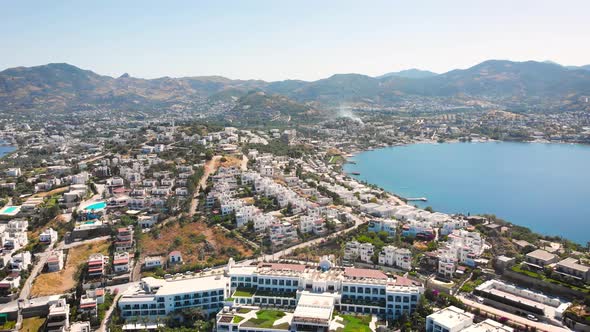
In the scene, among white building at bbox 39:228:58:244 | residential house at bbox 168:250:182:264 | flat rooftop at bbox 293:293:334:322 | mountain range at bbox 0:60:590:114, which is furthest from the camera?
mountain range at bbox 0:60:590:114

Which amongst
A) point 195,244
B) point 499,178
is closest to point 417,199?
point 499,178

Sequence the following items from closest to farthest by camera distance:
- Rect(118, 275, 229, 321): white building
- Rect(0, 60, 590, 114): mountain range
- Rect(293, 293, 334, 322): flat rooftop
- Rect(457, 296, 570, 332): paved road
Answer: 1. Rect(457, 296, 570, 332): paved road
2. Rect(293, 293, 334, 322): flat rooftop
3. Rect(118, 275, 229, 321): white building
4. Rect(0, 60, 590, 114): mountain range

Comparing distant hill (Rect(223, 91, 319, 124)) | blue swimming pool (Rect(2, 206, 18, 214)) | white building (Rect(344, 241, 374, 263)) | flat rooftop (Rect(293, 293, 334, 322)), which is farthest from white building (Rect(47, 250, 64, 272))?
distant hill (Rect(223, 91, 319, 124))

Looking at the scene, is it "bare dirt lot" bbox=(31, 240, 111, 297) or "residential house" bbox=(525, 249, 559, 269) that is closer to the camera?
"residential house" bbox=(525, 249, 559, 269)

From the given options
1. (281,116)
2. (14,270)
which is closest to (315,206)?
(14,270)

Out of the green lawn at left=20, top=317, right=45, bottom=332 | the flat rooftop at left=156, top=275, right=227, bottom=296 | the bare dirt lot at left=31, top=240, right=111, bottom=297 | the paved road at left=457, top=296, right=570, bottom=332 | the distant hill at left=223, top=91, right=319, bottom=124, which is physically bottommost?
the green lawn at left=20, top=317, right=45, bottom=332

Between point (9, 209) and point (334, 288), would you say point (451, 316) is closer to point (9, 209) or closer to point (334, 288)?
point (334, 288)

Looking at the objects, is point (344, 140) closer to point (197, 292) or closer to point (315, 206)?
point (315, 206)

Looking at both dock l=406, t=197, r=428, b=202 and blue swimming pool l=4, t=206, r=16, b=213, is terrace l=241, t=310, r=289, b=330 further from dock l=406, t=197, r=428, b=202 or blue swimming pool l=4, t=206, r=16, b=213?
dock l=406, t=197, r=428, b=202
